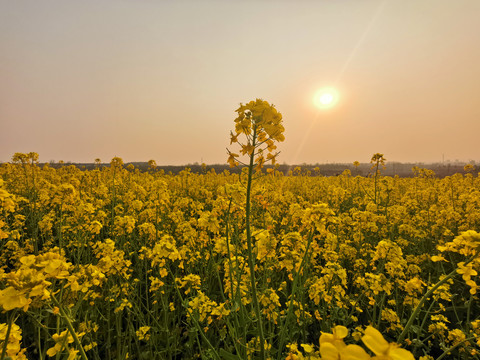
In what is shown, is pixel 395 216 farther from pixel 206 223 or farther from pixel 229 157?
pixel 229 157

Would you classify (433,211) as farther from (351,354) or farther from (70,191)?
(70,191)

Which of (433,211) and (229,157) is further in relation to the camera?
(433,211)

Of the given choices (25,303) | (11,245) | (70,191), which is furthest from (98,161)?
(25,303)


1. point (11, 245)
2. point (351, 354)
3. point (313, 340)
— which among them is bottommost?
point (313, 340)

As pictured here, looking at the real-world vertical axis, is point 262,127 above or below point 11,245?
above

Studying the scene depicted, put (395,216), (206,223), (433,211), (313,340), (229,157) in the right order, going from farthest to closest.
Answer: (433,211) → (395,216) → (313,340) → (206,223) → (229,157)

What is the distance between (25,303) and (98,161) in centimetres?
790

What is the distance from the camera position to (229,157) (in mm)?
1798

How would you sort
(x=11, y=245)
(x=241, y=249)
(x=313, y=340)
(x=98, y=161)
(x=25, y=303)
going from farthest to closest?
1. (x=98, y=161)
2. (x=11, y=245)
3. (x=241, y=249)
4. (x=313, y=340)
5. (x=25, y=303)

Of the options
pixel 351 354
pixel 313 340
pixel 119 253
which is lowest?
pixel 313 340

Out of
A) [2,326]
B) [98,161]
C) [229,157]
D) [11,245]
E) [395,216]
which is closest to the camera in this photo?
[2,326]

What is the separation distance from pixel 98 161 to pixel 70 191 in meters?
5.86

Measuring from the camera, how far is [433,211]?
4.93 meters

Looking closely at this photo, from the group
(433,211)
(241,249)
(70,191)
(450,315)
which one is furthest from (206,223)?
(433,211)
